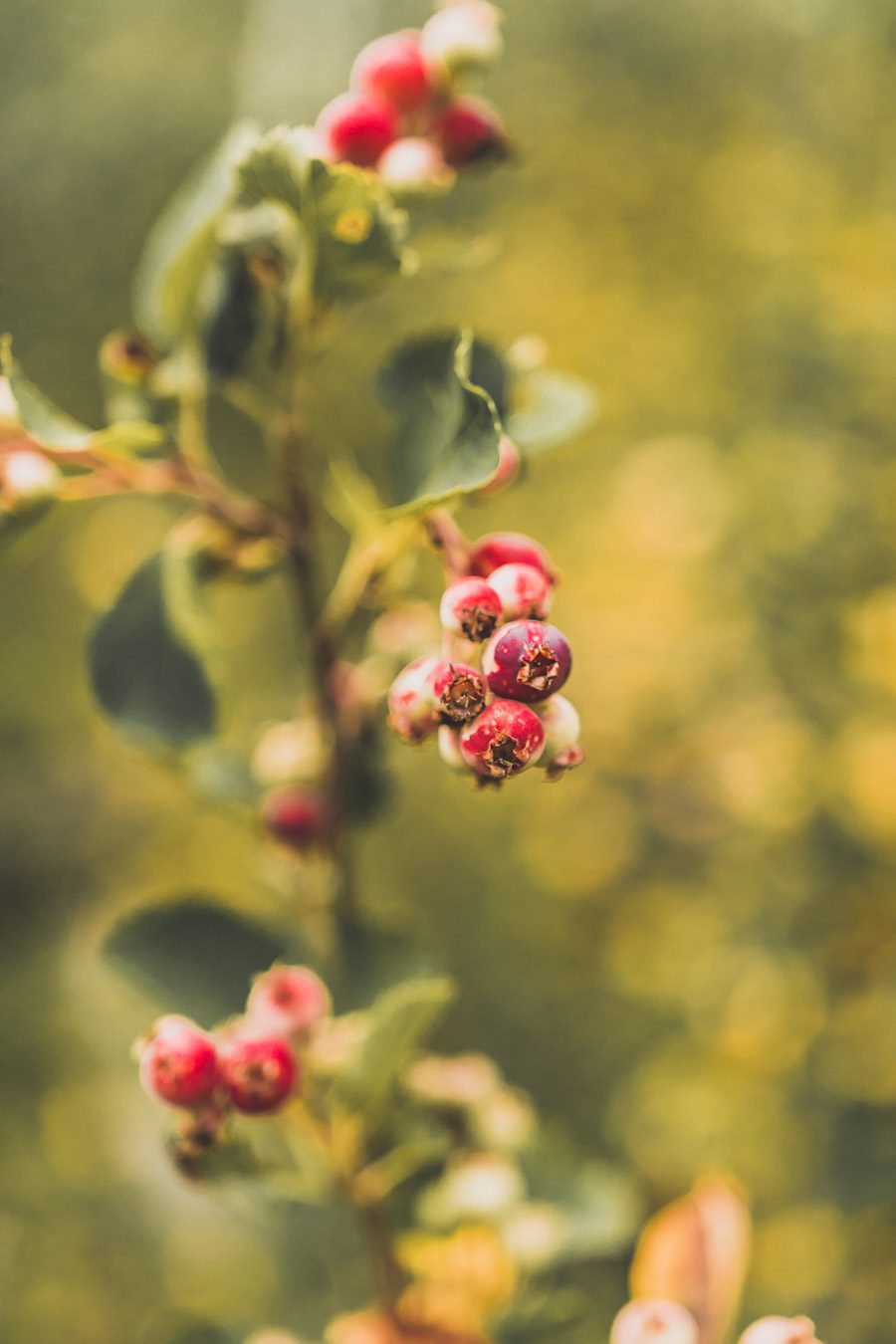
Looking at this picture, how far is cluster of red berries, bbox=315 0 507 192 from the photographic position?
0.61 metres

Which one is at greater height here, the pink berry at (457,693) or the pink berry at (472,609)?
the pink berry at (472,609)

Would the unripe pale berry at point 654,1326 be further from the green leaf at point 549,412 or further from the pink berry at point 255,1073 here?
the green leaf at point 549,412

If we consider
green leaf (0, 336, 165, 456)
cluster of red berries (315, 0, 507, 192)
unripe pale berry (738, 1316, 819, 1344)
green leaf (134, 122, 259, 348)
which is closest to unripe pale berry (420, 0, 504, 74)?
cluster of red berries (315, 0, 507, 192)

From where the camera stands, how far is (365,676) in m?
0.72

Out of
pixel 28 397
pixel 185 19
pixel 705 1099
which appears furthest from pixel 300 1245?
pixel 185 19

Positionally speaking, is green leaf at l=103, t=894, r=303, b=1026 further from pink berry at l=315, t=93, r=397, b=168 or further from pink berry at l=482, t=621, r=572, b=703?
pink berry at l=315, t=93, r=397, b=168

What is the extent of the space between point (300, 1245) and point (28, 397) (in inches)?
34.1

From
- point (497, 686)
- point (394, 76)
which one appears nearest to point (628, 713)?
point (394, 76)

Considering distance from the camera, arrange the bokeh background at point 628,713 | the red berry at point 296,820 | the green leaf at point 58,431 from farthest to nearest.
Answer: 1. the bokeh background at point 628,713
2. the red berry at point 296,820
3. the green leaf at point 58,431

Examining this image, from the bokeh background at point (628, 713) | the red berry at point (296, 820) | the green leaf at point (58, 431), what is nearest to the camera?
the green leaf at point (58, 431)

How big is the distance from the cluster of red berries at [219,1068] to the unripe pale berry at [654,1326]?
196 millimetres

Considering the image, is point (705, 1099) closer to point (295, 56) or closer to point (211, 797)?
point (211, 797)

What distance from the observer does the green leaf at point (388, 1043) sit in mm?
582

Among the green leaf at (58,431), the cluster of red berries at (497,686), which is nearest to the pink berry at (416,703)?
the cluster of red berries at (497,686)
